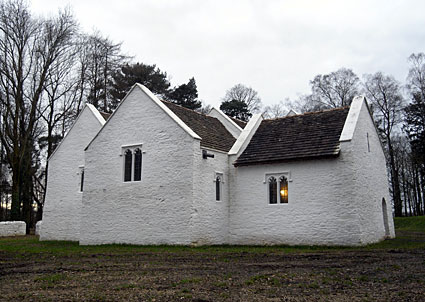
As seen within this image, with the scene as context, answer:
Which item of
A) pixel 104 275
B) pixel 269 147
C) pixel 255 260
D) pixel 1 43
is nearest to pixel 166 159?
pixel 269 147

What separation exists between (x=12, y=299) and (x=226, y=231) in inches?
547

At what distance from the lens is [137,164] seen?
68.5ft

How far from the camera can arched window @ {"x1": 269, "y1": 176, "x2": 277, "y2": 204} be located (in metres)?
20.0

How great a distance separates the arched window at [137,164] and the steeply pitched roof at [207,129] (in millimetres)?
2946

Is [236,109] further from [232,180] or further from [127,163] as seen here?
[127,163]

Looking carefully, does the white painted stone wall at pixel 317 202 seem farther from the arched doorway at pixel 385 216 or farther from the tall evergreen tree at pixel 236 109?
the tall evergreen tree at pixel 236 109

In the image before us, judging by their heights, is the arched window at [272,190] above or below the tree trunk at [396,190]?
below

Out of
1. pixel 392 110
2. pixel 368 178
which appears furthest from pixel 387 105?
pixel 368 178

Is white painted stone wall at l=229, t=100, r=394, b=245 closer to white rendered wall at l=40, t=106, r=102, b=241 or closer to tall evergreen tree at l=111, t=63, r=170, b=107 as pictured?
white rendered wall at l=40, t=106, r=102, b=241

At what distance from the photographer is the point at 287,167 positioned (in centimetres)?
1975

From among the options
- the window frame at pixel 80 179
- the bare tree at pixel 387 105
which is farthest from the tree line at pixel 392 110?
the window frame at pixel 80 179

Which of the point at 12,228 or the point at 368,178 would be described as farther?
the point at 12,228

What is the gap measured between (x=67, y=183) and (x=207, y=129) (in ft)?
33.8

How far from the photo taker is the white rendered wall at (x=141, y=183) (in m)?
18.9
